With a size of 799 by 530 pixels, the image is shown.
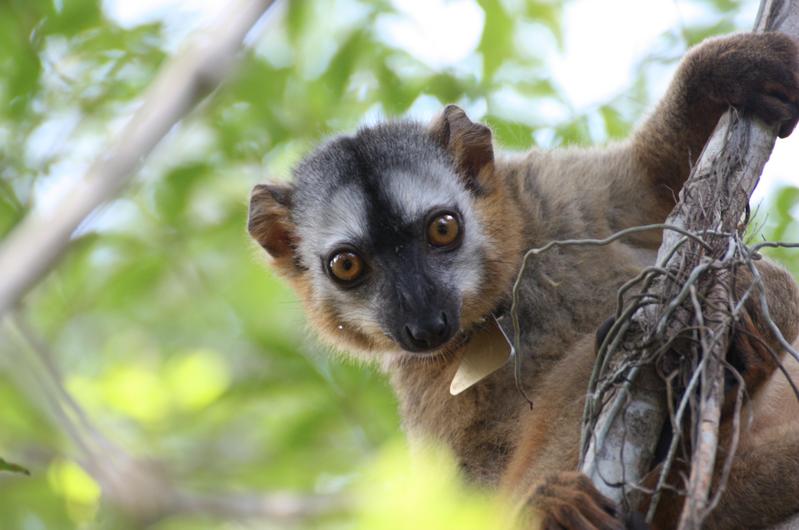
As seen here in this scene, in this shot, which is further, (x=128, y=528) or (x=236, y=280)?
(x=236, y=280)

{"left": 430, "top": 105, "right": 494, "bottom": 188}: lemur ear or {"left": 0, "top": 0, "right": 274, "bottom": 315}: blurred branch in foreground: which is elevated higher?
{"left": 0, "top": 0, "right": 274, "bottom": 315}: blurred branch in foreground

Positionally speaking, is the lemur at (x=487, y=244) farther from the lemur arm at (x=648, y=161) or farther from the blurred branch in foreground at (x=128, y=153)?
the blurred branch in foreground at (x=128, y=153)

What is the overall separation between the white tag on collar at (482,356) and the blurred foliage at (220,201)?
549mm

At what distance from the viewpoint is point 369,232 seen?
602 cm

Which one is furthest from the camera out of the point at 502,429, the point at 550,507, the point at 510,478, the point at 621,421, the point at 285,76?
the point at 285,76

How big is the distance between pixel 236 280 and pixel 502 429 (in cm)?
293

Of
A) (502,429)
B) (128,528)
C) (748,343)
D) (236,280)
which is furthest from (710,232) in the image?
(236,280)

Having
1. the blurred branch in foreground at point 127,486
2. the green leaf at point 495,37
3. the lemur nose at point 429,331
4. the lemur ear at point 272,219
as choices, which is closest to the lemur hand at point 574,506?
the blurred branch in foreground at point 127,486

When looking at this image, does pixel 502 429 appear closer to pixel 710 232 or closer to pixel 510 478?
pixel 510 478

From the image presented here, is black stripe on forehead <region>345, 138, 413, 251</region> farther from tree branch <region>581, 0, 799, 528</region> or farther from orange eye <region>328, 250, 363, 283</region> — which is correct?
tree branch <region>581, 0, 799, 528</region>

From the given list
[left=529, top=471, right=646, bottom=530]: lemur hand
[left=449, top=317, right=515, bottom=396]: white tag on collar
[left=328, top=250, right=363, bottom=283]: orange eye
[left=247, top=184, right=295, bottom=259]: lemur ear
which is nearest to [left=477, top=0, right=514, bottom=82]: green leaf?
[left=247, top=184, right=295, bottom=259]: lemur ear

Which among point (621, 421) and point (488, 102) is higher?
point (621, 421)

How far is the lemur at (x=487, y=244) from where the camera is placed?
5.45 meters

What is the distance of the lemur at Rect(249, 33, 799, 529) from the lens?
5453mm
